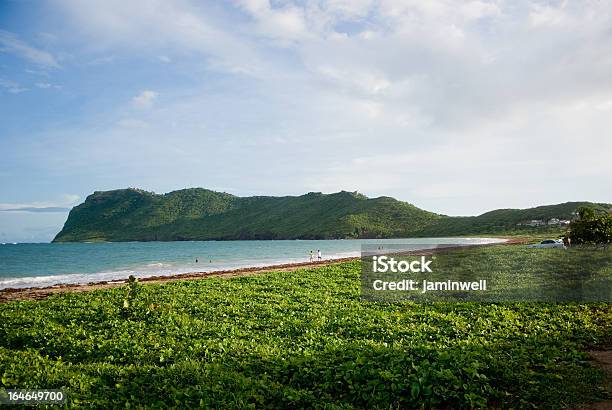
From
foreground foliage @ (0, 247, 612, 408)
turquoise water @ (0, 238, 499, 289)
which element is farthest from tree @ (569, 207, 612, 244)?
foreground foliage @ (0, 247, 612, 408)

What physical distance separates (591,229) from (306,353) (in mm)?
31639

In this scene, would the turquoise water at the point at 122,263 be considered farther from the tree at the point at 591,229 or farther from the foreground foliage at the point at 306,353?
the foreground foliage at the point at 306,353

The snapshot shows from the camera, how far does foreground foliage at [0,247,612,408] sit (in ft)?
30.2

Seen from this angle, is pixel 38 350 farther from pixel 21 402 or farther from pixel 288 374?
pixel 288 374

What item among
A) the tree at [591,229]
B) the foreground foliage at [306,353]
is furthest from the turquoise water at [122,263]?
the foreground foliage at [306,353]

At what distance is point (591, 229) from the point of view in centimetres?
3341

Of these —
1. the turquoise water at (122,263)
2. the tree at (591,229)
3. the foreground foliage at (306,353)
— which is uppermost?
the tree at (591,229)

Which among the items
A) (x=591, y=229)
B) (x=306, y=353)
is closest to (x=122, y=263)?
(x=591, y=229)

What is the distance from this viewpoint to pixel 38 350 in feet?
44.8

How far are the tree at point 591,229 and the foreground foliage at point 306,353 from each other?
53.1 feet

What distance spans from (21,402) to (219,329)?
23.2 feet

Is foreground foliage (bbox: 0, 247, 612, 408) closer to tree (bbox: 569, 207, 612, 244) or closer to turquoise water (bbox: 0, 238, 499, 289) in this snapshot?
tree (bbox: 569, 207, 612, 244)

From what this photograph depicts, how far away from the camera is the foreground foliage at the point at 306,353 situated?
9.20m

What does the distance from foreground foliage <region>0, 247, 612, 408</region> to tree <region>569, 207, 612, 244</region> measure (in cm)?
1619
